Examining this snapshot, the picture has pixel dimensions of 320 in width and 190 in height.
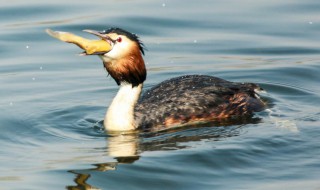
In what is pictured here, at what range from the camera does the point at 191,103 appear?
12.1m

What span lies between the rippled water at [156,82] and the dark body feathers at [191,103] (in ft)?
0.68

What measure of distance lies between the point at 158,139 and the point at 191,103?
2.84ft

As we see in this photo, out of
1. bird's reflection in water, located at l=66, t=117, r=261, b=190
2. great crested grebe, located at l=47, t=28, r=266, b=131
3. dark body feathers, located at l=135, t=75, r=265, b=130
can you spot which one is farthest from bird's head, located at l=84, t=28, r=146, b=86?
bird's reflection in water, located at l=66, t=117, r=261, b=190

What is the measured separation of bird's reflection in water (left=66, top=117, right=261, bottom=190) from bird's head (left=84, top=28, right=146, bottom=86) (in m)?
0.67

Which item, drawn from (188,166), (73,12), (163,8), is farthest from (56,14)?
(188,166)

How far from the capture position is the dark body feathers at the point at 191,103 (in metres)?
12.0

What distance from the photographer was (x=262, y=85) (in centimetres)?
1408

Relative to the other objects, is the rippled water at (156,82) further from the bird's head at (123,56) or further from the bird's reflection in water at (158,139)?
the bird's head at (123,56)

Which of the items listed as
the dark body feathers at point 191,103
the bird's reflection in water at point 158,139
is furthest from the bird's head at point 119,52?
the bird's reflection in water at point 158,139

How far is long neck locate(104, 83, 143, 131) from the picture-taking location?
38.9 feet

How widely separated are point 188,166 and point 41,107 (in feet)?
10.7

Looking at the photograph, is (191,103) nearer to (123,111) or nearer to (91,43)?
(123,111)

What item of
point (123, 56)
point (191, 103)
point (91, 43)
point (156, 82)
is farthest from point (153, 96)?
point (156, 82)

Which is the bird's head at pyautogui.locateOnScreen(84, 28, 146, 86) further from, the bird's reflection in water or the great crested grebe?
the bird's reflection in water
